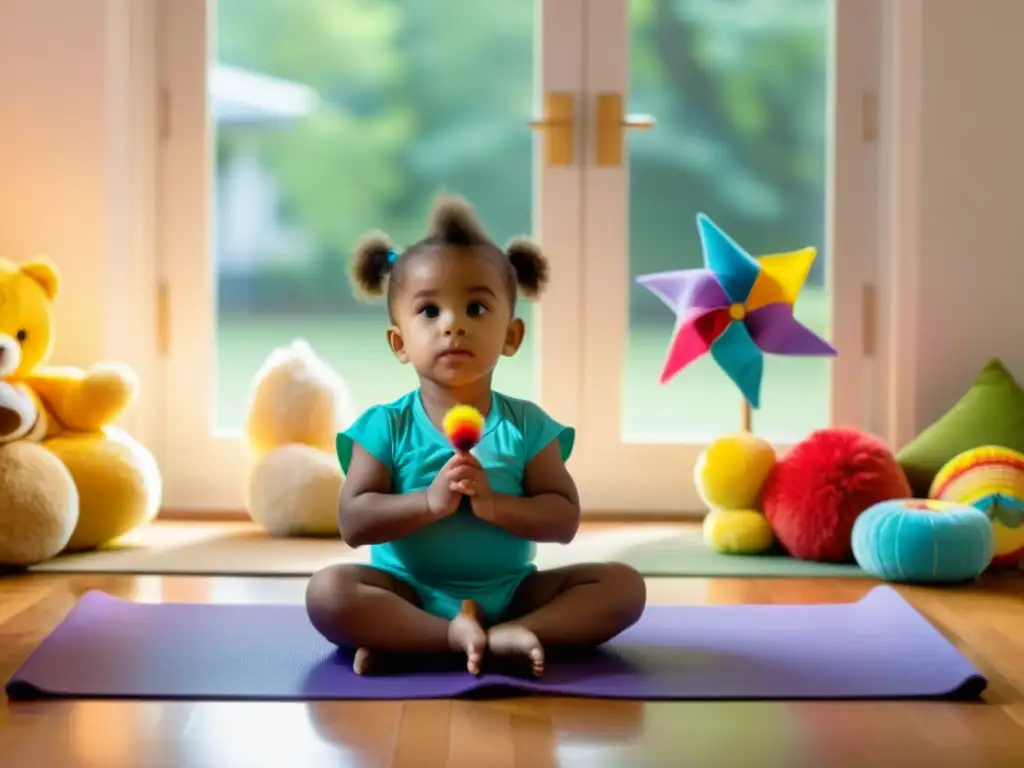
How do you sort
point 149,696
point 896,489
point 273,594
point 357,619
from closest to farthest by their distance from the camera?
1. point 149,696
2. point 357,619
3. point 273,594
4. point 896,489

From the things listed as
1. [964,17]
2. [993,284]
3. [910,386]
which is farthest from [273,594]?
[964,17]

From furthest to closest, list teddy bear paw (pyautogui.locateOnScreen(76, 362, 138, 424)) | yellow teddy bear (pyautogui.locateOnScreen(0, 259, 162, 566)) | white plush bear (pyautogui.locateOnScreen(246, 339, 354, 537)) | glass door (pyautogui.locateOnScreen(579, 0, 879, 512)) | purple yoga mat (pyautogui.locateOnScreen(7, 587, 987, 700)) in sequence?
glass door (pyautogui.locateOnScreen(579, 0, 879, 512)), white plush bear (pyautogui.locateOnScreen(246, 339, 354, 537)), teddy bear paw (pyautogui.locateOnScreen(76, 362, 138, 424)), yellow teddy bear (pyautogui.locateOnScreen(0, 259, 162, 566)), purple yoga mat (pyautogui.locateOnScreen(7, 587, 987, 700))

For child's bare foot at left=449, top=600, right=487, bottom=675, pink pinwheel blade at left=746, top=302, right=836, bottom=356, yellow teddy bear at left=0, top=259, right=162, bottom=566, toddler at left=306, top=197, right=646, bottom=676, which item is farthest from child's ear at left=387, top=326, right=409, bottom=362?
pink pinwheel blade at left=746, top=302, right=836, bottom=356

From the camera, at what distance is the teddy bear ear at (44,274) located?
2.79 meters

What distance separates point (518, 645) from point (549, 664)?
0.10 meters

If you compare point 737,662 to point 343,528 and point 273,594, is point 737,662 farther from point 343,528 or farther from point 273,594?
point 273,594

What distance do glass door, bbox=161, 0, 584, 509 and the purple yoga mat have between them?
3.83 ft

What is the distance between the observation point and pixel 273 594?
7.80ft

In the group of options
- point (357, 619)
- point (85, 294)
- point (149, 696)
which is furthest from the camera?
point (85, 294)

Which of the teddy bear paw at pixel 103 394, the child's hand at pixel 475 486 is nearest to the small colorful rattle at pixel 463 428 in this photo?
the child's hand at pixel 475 486

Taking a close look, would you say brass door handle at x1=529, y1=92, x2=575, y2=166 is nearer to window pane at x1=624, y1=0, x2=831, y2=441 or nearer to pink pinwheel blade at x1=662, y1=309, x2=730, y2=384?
window pane at x1=624, y1=0, x2=831, y2=441

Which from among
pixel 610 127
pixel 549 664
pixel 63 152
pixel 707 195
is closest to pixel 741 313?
pixel 707 195

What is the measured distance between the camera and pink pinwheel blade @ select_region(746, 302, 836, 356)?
Result: 279 cm

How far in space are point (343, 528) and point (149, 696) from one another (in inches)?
13.2
